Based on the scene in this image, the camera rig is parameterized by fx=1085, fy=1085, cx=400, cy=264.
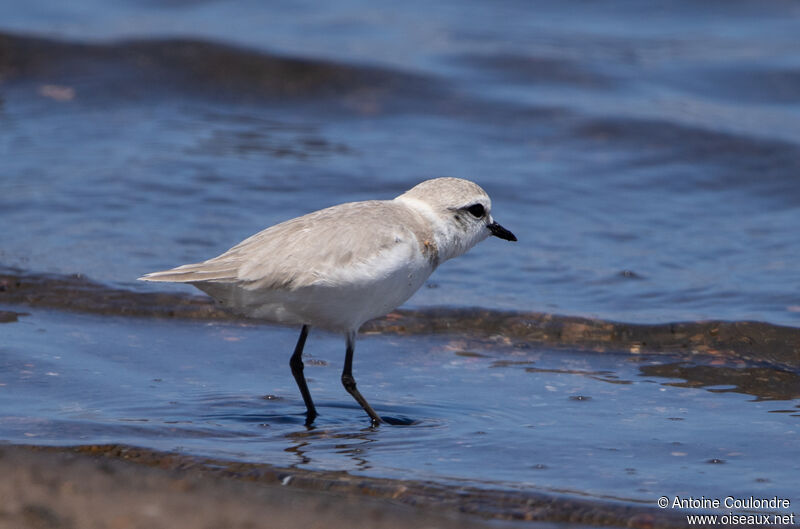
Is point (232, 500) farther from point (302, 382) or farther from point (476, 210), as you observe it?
point (476, 210)

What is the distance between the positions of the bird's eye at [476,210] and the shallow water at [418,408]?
955mm

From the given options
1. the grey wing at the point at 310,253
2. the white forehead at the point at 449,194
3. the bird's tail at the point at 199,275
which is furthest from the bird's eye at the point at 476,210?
the bird's tail at the point at 199,275

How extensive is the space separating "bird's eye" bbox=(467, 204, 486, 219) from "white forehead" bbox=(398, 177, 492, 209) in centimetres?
2

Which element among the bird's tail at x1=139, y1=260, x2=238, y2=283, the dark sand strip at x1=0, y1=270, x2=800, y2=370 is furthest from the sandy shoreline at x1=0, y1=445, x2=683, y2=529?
the dark sand strip at x1=0, y1=270, x2=800, y2=370

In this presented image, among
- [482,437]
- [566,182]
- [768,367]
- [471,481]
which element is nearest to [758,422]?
[768,367]

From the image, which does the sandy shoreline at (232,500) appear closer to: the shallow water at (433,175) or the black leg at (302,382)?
the shallow water at (433,175)

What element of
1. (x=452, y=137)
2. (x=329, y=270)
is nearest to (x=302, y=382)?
(x=329, y=270)

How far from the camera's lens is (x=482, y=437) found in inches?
197

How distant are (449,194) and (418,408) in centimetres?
110

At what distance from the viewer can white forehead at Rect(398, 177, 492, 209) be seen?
5.44 metres

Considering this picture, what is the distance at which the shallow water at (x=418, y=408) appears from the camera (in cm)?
457

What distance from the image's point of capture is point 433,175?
10.3 m

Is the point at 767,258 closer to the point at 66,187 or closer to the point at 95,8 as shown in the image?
the point at 66,187

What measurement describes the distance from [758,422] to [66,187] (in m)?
6.42
